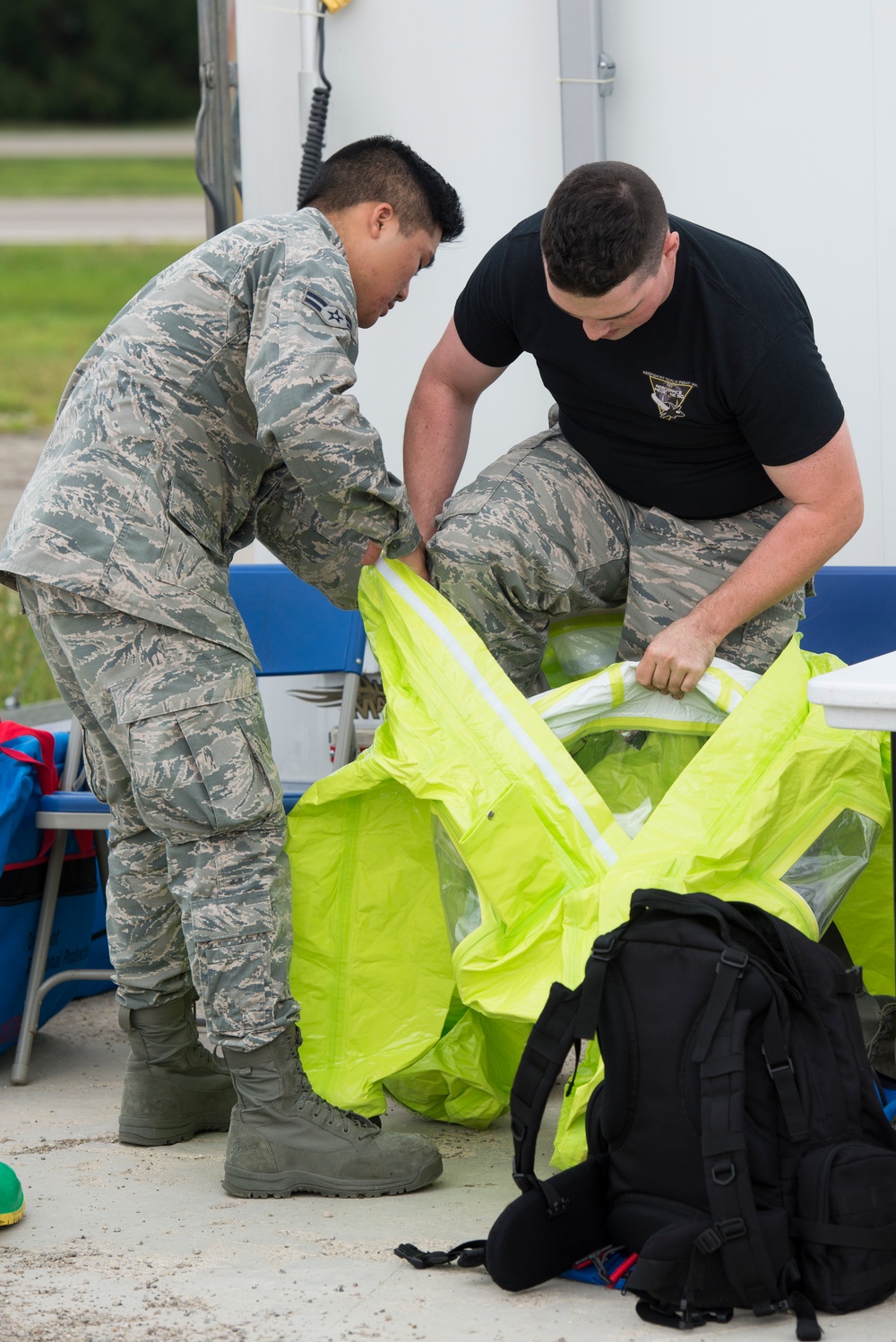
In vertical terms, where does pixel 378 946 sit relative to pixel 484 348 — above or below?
below

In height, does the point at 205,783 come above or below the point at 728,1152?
above

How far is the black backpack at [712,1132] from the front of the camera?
6.44 feet

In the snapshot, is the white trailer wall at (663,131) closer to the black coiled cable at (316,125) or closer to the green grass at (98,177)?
the black coiled cable at (316,125)

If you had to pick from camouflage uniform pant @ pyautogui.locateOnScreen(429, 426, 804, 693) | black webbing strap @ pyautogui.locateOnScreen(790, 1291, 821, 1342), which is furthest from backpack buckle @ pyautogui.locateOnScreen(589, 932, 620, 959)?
camouflage uniform pant @ pyautogui.locateOnScreen(429, 426, 804, 693)

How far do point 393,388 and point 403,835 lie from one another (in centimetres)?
139

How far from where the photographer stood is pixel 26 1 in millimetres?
33375

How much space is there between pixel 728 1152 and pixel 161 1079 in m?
1.23

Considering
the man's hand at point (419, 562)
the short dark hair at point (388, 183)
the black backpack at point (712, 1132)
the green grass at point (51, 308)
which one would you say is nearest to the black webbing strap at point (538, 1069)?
the black backpack at point (712, 1132)

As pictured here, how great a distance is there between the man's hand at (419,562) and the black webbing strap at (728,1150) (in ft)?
3.19

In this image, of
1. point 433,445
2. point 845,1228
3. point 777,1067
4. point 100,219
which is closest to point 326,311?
point 433,445

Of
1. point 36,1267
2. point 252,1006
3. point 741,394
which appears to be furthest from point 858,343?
point 36,1267

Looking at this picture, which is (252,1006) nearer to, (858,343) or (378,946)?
(378,946)

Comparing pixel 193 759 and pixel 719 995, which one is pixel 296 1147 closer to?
pixel 193 759

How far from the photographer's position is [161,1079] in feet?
9.21
